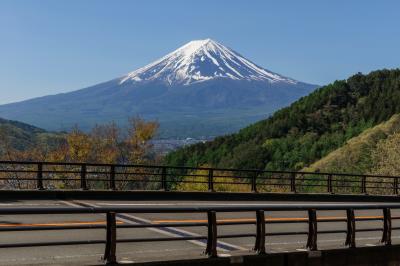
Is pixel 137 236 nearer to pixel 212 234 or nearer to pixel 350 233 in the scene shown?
pixel 212 234

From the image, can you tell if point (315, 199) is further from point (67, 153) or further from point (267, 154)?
point (267, 154)

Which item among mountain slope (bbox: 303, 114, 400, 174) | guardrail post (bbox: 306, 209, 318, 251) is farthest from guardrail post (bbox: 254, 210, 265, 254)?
mountain slope (bbox: 303, 114, 400, 174)

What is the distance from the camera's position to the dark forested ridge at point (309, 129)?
13625 cm

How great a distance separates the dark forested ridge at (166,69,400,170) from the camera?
447 feet

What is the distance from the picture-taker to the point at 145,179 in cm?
5116

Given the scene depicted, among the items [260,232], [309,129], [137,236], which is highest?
[309,129]

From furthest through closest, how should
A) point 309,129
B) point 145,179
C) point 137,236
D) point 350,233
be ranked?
1. point 309,129
2. point 145,179
3. point 137,236
4. point 350,233

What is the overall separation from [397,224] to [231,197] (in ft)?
19.5

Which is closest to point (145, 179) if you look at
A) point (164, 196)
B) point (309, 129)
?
point (164, 196)

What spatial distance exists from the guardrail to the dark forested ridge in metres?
48.2

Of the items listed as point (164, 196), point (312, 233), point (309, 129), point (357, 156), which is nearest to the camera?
point (312, 233)

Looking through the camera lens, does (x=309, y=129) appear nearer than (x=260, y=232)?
No

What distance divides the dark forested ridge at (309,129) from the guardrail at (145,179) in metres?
48.2

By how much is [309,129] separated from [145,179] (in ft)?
374
